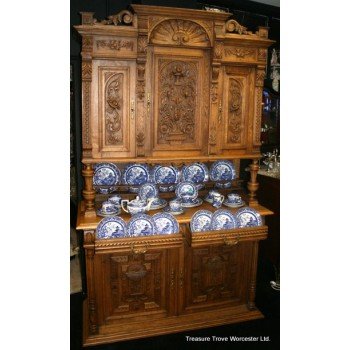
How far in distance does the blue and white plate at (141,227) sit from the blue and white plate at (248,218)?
0.60m

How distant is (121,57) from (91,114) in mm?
405

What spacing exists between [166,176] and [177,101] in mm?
633

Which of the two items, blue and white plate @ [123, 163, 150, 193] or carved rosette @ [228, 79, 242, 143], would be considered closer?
carved rosette @ [228, 79, 242, 143]

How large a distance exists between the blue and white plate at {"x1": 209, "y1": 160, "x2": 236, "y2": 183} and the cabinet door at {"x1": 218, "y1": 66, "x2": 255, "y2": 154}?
30 centimetres

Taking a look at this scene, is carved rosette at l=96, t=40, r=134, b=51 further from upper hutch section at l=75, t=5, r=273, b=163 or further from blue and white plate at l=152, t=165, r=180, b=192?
blue and white plate at l=152, t=165, r=180, b=192

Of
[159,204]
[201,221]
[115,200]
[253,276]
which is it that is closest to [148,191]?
[159,204]

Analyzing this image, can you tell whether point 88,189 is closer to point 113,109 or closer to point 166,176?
point 113,109

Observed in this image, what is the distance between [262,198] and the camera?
133 inches

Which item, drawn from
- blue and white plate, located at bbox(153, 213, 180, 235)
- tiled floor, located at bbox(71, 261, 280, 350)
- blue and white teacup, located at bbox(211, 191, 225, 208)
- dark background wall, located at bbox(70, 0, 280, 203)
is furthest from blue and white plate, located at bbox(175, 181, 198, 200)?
dark background wall, located at bbox(70, 0, 280, 203)

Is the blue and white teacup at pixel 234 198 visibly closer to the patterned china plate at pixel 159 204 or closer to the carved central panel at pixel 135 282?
the patterned china plate at pixel 159 204

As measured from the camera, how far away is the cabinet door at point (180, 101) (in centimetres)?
199

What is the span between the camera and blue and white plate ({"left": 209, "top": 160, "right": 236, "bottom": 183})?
8.11 ft

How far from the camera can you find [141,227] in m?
1.87

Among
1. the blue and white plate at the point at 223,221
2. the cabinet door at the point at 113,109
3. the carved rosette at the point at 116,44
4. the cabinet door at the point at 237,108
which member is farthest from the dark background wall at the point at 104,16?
the blue and white plate at the point at 223,221
